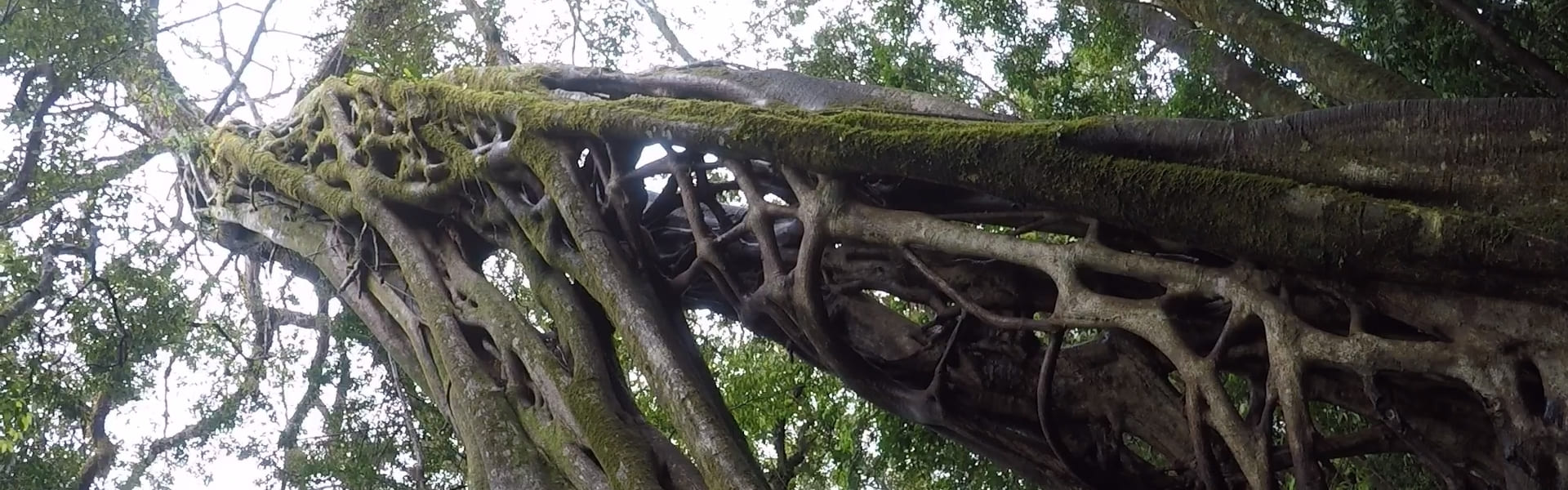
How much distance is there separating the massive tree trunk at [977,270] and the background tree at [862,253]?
0.5 inches

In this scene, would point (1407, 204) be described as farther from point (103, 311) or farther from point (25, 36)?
point (103, 311)

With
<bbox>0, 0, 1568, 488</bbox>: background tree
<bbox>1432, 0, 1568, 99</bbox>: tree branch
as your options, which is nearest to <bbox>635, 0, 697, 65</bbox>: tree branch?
<bbox>0, 0, 1568, 488</bbox>: background tree

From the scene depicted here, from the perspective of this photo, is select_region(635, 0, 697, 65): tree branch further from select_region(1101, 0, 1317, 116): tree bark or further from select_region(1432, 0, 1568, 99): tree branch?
select_region(1432, 0, 1568, 99): tree branch

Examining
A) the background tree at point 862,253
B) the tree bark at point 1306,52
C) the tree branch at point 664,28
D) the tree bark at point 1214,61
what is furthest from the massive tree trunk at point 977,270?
the tree branch at point 664,28

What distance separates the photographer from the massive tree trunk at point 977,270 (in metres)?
2.58

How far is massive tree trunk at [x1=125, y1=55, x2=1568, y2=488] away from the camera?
258 centimetres

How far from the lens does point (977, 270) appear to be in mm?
3957

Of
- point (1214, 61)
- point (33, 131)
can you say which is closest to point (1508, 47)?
point (1214, 61)

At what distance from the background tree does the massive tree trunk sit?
0.01 metres

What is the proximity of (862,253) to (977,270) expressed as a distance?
630 mm

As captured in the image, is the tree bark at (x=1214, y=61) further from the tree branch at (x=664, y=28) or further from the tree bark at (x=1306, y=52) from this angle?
the tree branch at (x=664, y=28)

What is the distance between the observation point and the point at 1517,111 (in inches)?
103

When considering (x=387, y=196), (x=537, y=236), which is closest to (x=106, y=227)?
(x=387, y=196)

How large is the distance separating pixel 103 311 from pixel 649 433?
4438 mm
